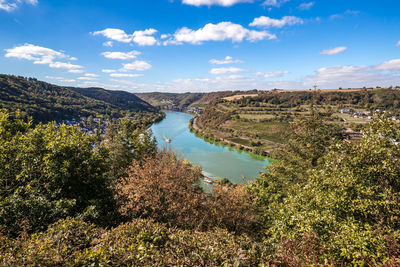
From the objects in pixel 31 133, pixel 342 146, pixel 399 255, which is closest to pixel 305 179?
pixel 342 146

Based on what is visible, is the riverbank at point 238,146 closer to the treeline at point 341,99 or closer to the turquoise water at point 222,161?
the turquoise water at point 222,161

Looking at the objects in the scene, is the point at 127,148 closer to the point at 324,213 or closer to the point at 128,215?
the point at 128,215

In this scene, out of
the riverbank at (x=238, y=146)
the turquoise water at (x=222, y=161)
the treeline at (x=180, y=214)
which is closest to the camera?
the treeline at (x=180, y=214)

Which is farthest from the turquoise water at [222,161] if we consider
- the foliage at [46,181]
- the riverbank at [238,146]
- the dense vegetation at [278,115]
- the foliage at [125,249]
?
the foliage at [125,249]

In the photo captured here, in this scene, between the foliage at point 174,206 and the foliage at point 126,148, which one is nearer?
the foliage at point 174,206

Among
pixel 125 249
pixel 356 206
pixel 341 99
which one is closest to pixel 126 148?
pixel 125 249

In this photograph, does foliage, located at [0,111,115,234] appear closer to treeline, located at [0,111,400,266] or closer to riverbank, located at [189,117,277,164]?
treeline, located at [0,111,400,266]

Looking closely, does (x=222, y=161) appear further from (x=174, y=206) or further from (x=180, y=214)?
(x=174, y=206)

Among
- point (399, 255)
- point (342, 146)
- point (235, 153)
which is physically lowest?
Result: point (235, 153)
